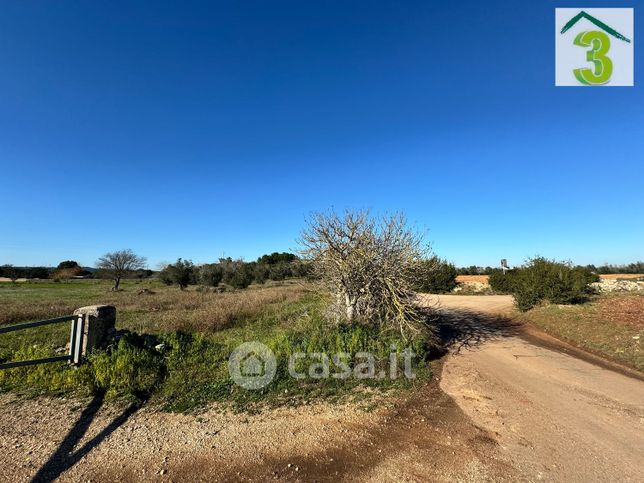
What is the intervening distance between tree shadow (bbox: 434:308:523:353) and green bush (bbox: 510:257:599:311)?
4.69 ft

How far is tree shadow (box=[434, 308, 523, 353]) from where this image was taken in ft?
33.2

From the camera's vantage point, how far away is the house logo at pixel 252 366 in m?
6.05

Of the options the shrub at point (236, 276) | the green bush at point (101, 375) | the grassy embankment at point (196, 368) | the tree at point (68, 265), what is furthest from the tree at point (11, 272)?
the green bush at point (101, 375)

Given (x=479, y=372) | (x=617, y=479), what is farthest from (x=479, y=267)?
(x=617, y=479)

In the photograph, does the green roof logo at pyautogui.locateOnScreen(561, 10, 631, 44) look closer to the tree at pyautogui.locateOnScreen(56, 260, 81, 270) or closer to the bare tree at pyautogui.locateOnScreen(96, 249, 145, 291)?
the bare tree at pyautogui.locateOnScreen(96, 249, 145, 291)

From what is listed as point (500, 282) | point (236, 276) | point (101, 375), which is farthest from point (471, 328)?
point (236, 276)

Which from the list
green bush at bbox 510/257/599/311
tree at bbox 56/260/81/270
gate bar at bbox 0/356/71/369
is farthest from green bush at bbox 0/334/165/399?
tree at bbox 56/260/81/270

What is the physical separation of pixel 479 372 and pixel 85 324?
28.7 feet

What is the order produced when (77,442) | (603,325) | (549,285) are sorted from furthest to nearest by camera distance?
(549,285), (603,325), (77,442)

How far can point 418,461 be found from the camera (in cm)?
390

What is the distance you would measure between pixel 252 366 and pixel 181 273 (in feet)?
111

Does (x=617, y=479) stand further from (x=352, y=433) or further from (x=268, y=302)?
(x=268, y=302)

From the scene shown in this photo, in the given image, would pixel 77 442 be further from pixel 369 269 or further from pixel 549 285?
pixel 549 285

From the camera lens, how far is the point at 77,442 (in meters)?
4.32
